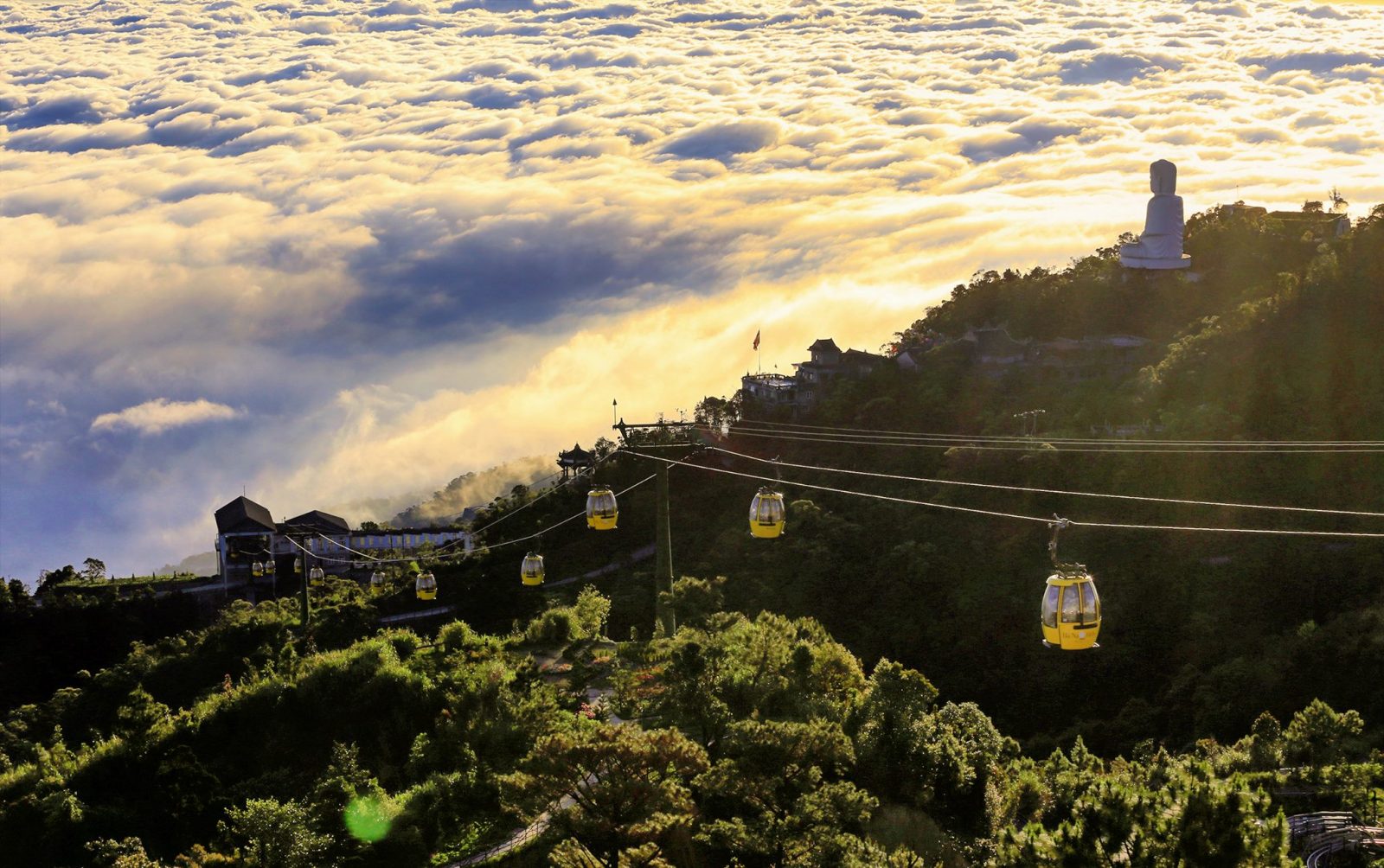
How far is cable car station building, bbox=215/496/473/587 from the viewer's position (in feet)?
250

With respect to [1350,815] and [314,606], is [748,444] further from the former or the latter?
[1350,815]

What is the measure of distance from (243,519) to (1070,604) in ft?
238

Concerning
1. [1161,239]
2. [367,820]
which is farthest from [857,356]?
[367,820]

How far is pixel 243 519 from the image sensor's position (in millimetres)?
79750

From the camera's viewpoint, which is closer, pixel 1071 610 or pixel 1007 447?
pixel 1071 610

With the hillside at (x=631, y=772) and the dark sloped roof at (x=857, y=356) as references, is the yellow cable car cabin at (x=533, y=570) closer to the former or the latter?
the hillside at (x=631, y=772)

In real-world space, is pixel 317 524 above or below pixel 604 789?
below

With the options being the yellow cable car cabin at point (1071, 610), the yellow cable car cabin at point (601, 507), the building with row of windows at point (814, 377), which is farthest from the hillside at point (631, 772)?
the building with row of windows at point (814, 377)

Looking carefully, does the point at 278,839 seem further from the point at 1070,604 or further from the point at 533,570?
the point at 1070,604

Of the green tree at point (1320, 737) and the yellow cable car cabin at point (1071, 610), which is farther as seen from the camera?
the green tree at point (1320, 737)

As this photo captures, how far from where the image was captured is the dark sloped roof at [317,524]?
8256 centimetres

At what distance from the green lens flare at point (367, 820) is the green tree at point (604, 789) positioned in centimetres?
399

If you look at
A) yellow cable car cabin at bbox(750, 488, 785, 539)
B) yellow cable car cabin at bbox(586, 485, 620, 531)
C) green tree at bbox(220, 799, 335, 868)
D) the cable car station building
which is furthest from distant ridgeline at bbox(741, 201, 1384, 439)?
green tree at bbox(220, 799, 335, 868)

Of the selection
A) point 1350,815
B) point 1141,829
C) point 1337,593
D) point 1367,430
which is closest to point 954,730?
point 1350,815
